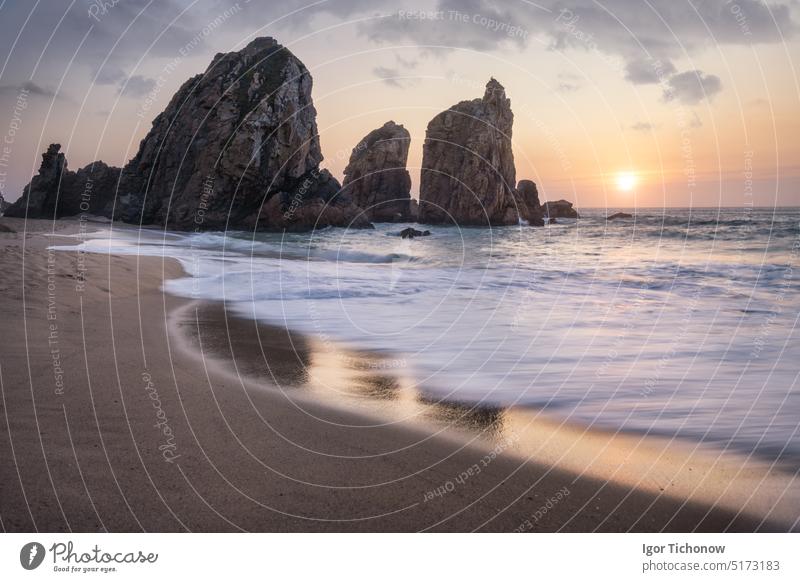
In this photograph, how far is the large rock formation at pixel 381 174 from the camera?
6800 centimetres

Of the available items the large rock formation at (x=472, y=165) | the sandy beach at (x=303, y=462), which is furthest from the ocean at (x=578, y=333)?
the large rock formation at (x=472, y=165)

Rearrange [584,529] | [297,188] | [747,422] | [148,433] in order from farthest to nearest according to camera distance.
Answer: [297,188], [747,422], [148,433], [584,529]

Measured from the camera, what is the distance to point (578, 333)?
7473 mm

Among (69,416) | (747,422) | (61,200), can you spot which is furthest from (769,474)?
(61,200)

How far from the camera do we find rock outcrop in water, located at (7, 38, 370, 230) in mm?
37562

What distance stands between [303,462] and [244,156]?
1470 inches

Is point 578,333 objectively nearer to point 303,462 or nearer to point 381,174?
point 303,462

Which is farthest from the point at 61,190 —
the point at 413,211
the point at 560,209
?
the point at 560,209

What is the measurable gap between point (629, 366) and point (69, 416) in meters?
5.16

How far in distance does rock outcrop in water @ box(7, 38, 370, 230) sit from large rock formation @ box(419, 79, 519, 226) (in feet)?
62.1

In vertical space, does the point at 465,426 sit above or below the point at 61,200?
below

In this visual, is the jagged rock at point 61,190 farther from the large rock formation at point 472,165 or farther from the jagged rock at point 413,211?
the jagged rock at point 413,211

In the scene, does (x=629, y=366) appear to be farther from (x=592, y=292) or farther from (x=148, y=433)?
(x=592, y=292)

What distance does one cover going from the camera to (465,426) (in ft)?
12.6
